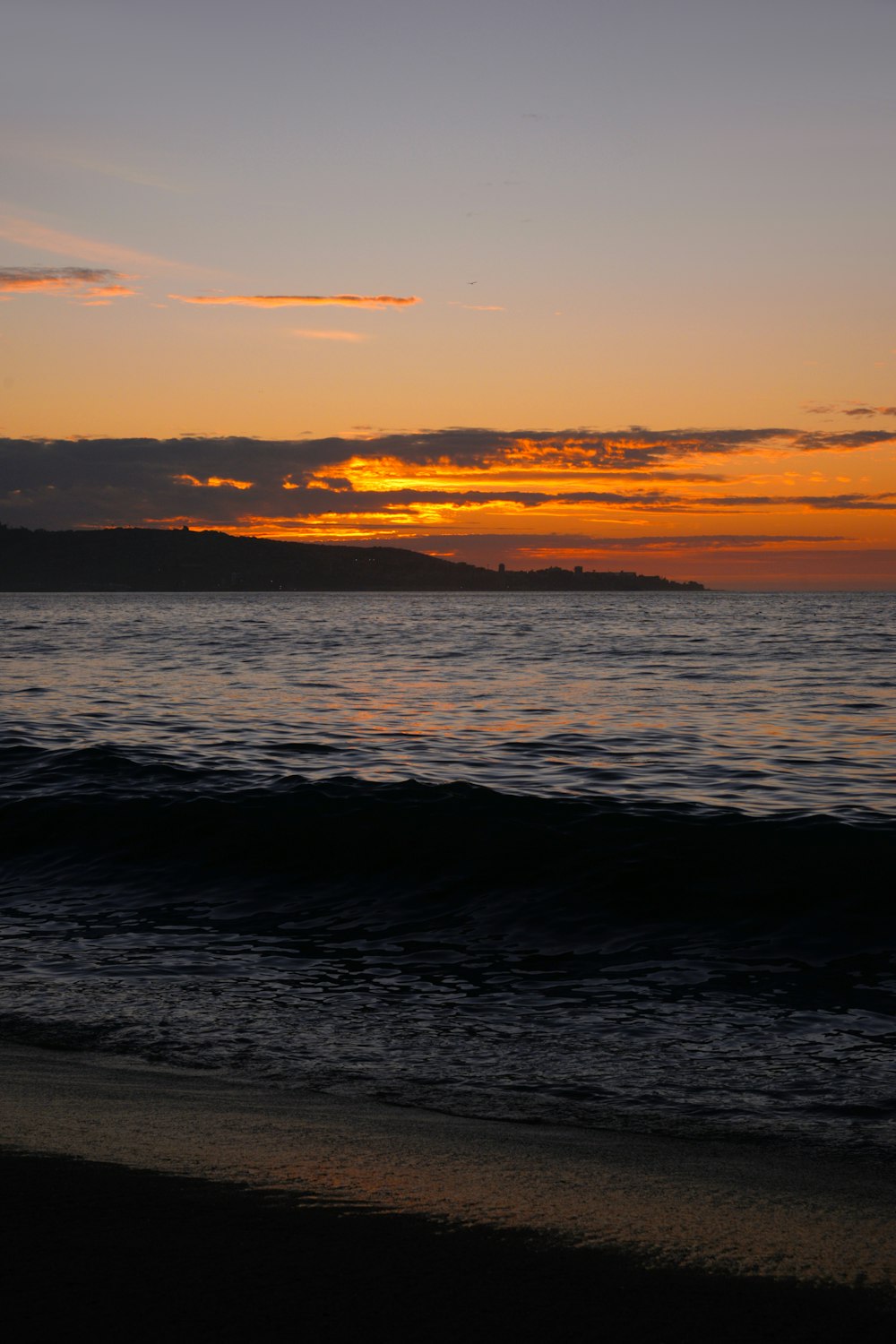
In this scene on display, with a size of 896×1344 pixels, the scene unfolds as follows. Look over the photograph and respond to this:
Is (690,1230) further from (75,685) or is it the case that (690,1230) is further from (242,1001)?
(75,685)

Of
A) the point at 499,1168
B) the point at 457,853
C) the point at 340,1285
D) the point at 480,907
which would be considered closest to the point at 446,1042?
the point at 499,1168

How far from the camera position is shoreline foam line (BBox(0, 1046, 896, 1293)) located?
12.2 feet

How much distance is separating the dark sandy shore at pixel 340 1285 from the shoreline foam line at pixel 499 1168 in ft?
0.52

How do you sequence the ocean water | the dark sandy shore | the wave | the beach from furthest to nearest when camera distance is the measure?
the wave
the ocean water
the beach
the dark sandy shore

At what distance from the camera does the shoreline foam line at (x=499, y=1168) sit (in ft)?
12.2

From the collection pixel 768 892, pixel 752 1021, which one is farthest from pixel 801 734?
pixel 752 1021

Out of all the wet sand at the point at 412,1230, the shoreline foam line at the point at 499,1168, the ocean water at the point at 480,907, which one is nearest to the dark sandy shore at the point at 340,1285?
the wet sand at the point at 412,1230

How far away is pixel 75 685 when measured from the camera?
3169 centimetres

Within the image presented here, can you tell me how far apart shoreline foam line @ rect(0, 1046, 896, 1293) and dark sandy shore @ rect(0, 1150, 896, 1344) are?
158 millimetres

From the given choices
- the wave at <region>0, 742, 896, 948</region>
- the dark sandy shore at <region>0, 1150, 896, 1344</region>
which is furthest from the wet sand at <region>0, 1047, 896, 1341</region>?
the wave at <region>0, 742, 896, 948</region>

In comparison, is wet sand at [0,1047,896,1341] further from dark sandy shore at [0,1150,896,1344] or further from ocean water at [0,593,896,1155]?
ocean water at [0,593,896,1155]

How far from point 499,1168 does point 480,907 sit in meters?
5.95

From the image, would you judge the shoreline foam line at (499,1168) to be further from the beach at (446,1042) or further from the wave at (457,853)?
the wave at (457,853)

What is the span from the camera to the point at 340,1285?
10.9 feet
